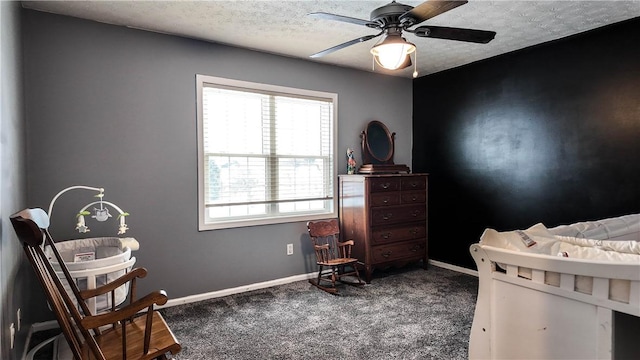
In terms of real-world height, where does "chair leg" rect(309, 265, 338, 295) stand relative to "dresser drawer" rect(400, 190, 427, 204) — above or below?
below

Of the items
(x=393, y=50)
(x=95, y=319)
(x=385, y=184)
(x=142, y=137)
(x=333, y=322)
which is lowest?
(x=333, y=322)

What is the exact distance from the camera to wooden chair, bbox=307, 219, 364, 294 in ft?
12.1

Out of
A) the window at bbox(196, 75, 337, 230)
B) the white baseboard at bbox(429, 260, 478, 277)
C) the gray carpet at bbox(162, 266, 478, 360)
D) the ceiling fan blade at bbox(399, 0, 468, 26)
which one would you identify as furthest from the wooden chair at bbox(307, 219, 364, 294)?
the ceiling fan blade at bbox(399, 0, 468, 26)

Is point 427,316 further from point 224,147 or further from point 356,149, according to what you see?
point 224,147

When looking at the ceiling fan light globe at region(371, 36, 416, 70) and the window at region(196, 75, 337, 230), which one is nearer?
the ceiling fan light globe at region(371, 36, 416, 70)

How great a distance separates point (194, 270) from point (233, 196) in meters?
0.79

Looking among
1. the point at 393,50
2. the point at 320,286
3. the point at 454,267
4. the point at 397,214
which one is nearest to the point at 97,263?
the point at 320,286

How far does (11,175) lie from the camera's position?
6.87 feet

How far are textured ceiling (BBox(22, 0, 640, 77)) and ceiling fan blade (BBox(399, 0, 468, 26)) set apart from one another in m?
0.68

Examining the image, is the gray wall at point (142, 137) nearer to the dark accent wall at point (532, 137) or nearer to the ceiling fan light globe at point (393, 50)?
the ceiling fan light globe at point (393, 50)

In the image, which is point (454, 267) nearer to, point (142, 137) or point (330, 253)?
point (330, 253)

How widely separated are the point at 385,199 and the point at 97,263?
276 cm

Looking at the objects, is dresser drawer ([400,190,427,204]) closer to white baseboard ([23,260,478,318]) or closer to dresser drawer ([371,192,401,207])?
dresser drawer ([371,192,401,207])

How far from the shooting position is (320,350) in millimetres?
2428
